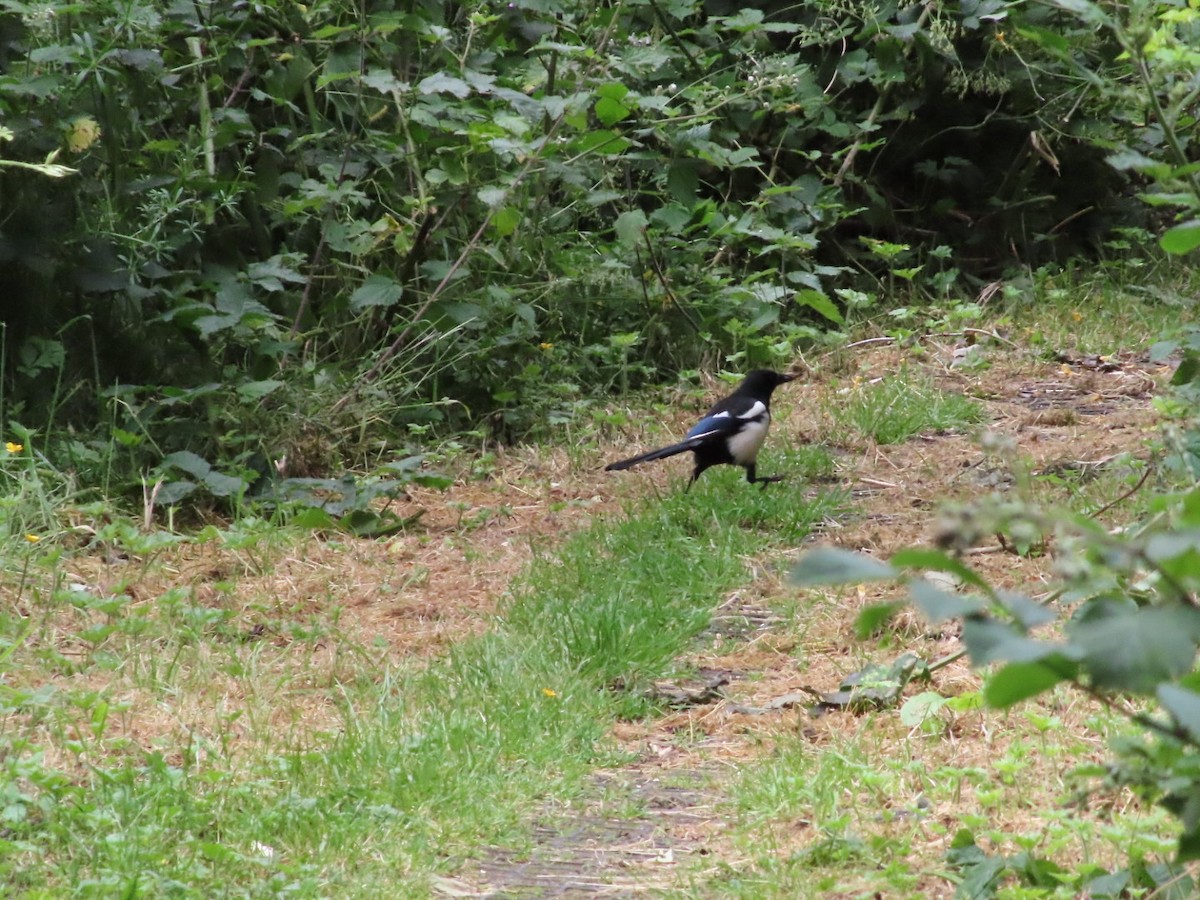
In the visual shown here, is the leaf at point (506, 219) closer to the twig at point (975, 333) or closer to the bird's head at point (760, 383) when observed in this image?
the bird's head at point (760, 383)

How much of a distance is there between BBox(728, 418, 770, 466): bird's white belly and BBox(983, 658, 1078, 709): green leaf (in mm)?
4523

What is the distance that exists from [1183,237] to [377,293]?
192 inches

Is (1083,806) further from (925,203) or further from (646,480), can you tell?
(925,203)

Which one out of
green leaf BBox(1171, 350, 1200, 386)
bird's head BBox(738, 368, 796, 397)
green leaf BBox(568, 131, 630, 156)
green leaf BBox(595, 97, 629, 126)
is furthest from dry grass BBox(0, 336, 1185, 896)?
green leaf BBox(595, 97, 629, 126)

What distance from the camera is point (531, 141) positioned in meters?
6.18

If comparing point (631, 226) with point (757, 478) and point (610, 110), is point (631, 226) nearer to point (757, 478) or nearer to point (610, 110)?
point (610, 110)

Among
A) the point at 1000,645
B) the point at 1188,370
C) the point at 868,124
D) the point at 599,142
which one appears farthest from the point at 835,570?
the point at 868,124

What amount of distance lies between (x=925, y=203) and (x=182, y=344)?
16.0ft

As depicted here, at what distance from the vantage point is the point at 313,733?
11.5ft

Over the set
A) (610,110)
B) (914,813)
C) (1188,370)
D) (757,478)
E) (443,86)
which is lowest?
(757,478)

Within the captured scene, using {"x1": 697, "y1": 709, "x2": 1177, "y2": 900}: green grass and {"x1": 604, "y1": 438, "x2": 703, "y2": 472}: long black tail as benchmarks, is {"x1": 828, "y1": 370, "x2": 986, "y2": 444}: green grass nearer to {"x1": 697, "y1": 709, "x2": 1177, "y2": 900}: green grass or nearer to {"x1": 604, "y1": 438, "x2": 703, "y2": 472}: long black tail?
{"x1": 604, "y1": 438, "x2": 703, "y2": 472}: long black tail

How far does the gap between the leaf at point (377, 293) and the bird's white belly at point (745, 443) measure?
1.72 m

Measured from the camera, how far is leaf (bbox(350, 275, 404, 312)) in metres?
6.46

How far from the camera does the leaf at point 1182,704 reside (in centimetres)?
117
